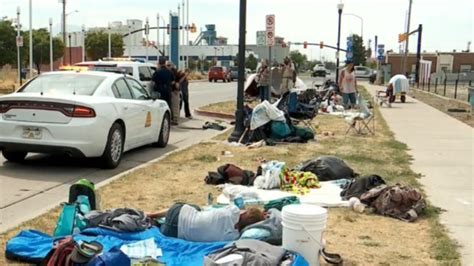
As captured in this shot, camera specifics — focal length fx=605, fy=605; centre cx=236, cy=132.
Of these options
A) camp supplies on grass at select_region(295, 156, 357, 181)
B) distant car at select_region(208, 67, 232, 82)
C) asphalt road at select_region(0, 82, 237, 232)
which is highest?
camp supplies on grass at select_region(295, 156, 357, 181)

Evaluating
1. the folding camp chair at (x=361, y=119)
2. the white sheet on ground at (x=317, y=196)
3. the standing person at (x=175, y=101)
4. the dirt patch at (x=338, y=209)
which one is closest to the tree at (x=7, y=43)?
the standing person at (x=175, y=101)

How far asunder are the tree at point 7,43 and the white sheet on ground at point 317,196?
2099 inches

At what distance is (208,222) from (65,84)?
500 centimetres

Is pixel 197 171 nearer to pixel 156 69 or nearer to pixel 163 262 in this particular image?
pixel 163 262

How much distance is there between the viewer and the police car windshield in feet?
30.2

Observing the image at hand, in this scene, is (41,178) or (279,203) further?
(41,178)

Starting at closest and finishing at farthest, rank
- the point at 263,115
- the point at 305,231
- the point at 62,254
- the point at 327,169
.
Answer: the point at 62,254, the point at 305,231, the point at 327,169, the point at 263,115

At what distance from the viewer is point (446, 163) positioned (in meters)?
10.4

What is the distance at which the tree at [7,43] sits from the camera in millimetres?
55750

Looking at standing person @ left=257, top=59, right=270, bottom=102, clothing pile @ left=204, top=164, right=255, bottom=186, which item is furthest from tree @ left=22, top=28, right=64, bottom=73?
clothing pile @ left=204, top=164, right=255, bottom=186

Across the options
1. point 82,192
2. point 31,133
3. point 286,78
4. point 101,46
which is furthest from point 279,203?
point 101,46

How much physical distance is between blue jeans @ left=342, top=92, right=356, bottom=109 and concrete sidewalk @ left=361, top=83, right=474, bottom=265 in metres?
1.56

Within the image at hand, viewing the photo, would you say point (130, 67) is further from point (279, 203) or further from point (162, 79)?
point (279, 203)

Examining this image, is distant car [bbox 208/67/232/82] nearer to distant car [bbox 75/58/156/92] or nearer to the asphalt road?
distant car [bbox 75/58/156/92]
